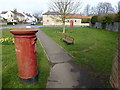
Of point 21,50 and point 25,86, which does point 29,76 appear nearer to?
point 25,86

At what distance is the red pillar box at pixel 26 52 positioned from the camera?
3307 millimetres

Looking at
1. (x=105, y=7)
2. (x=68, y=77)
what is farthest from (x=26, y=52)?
(x=105, y=7)

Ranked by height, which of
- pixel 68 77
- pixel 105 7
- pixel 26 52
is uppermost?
pixel 105 7

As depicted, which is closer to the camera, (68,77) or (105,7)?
(68,77)

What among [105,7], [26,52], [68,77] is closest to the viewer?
[26,52]

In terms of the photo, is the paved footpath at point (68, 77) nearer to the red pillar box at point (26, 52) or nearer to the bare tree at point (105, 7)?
the red pillar box at point (26, 52)

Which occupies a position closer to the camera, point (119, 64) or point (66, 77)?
point (119, 64)

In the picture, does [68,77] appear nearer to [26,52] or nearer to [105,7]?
[26,52]

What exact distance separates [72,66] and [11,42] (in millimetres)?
7264

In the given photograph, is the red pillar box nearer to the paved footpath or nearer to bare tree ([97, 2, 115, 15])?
the paved footpath

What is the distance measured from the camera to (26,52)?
136 inches

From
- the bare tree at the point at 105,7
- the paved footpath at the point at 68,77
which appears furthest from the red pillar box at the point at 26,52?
the bare tree at the point at 105,7

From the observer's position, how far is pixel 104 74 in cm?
454

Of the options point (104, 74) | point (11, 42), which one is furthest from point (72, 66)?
point (11, 42)
